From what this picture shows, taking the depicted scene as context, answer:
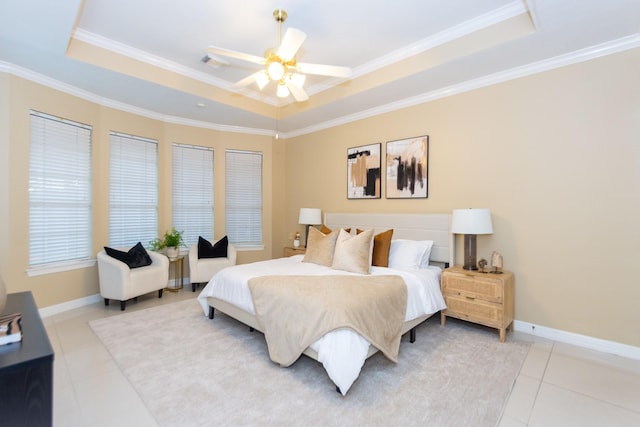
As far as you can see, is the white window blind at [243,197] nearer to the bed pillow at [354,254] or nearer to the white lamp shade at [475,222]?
the bed pillow at [354,254]

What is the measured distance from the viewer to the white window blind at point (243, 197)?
5789mm

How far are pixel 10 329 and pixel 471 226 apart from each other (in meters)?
3.60

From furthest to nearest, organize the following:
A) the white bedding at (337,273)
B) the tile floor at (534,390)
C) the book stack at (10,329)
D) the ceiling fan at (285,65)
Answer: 1. the ceiling fan at (285,65)
2. the white bedding at (337,273)
3. the tile floor at (534,390)
4. the book stack at (10,329)

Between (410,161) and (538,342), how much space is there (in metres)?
2.54

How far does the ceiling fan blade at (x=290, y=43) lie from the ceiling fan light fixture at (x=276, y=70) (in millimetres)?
76

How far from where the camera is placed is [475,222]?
129 inches

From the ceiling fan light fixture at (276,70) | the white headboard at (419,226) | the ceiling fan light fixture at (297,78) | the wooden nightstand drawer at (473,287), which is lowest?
the wooden nightstand drawer at (473,287)

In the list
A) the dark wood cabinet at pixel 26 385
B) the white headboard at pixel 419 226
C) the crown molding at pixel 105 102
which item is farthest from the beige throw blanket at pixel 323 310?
the crown molding at pixel 105 102

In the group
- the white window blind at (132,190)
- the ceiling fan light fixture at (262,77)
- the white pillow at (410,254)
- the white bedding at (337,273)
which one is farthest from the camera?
the white window blind at (132,190)

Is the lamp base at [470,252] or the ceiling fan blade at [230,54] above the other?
the ceiling fan blade at [230,54]

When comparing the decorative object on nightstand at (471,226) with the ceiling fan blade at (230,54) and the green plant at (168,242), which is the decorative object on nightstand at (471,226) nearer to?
the ceiling fan blade at (230,54)

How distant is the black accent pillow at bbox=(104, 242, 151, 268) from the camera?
13.6 feet

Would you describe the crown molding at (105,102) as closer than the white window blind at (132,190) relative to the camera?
Yes

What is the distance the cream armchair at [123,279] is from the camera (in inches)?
155
